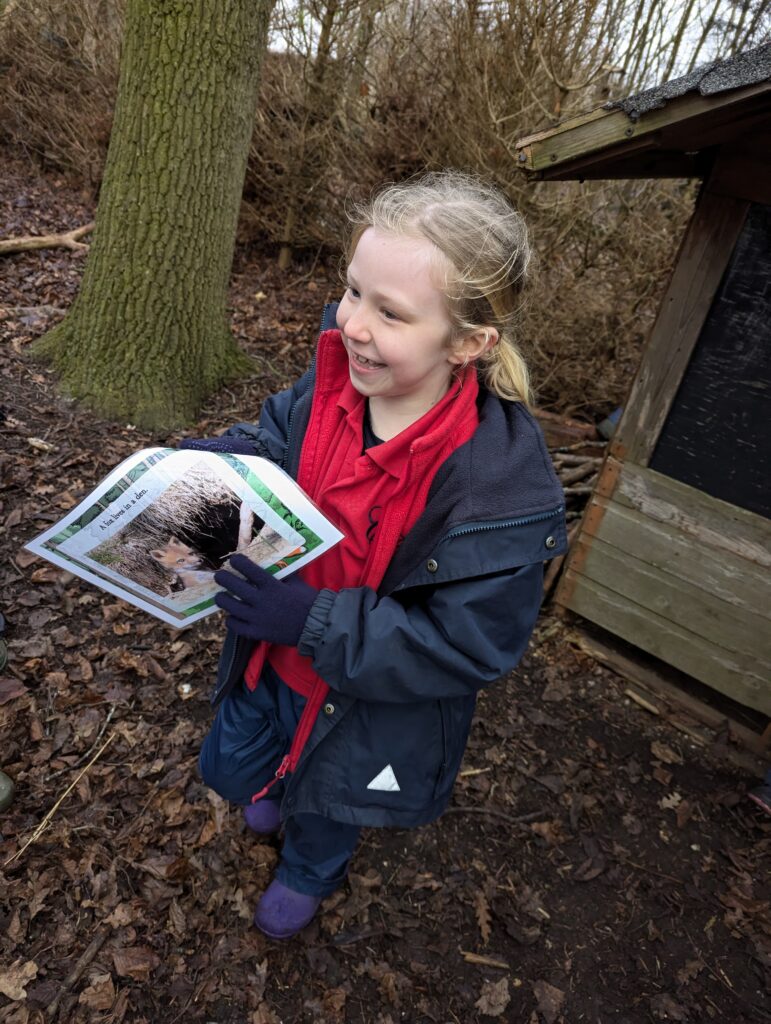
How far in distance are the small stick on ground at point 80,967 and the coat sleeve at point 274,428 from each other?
1679mm

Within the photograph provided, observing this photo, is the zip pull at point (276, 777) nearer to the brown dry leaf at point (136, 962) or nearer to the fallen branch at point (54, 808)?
the brown dry leaf at point (136, 962)

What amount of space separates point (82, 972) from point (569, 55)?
269 inches

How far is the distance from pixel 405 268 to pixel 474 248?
19 cm

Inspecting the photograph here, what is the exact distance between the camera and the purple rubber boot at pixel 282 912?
88.9 inches

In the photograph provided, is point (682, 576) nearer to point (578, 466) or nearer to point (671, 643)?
point (671, 643)

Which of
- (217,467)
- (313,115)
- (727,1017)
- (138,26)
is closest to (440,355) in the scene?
(217,467)

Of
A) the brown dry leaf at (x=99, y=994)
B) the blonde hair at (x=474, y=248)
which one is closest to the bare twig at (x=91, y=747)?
the brown dry leaf at (x=99, y=994)

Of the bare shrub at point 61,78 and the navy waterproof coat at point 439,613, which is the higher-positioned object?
the bare shrub at point 61,78

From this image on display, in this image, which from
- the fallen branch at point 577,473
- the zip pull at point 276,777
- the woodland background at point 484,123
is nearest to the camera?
the zip pull at point 276,777

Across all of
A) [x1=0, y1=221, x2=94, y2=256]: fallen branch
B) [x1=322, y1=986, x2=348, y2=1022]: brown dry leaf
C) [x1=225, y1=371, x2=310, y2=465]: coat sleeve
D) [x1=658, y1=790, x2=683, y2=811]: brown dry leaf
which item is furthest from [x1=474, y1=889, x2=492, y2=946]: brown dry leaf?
[x1=0, y1=221, x2=94, y2=256]: fallen branch

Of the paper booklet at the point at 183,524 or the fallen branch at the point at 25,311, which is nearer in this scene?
the paper booklet at the point at 183,524

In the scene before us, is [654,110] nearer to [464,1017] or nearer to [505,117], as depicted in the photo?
[464,1017]

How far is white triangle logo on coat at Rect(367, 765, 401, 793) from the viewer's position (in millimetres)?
1800

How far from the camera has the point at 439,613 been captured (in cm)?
153
